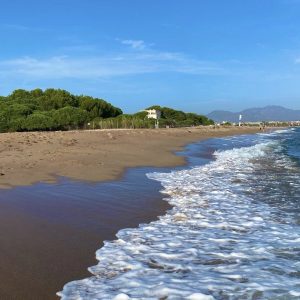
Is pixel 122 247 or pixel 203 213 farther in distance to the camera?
pixel 203 213

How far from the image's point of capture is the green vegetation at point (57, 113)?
1834 inches

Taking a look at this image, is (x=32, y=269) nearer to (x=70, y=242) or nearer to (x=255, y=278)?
(x=70, y=242)

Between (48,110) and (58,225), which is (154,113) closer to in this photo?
(48,110)

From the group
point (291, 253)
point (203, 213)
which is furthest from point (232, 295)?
point (203, 213)

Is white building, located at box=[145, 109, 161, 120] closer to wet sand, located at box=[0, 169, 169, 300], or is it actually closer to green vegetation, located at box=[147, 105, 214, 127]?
green vegetation, located at box=[147, 105, 214, 127]

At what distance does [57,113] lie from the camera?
51.4 m

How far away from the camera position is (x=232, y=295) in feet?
12.9

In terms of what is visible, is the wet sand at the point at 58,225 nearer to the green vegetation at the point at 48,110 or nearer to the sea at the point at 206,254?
the sea at the point at 206,254

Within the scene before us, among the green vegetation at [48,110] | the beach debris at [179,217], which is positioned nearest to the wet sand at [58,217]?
the beach debris at [179,217]

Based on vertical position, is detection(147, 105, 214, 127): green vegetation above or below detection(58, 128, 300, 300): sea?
above

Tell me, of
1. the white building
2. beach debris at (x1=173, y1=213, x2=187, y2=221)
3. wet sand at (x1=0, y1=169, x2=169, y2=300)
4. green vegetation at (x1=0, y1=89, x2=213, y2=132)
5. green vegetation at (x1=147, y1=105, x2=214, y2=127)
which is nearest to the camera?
wet sand at (x1=0, y1=169, x2=169, y2=300)

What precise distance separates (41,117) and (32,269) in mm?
45065

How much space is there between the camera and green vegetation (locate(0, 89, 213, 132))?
4659cm

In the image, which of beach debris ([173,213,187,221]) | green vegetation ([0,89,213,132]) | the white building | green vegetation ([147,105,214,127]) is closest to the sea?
beach debris ([173,213,187,221])
